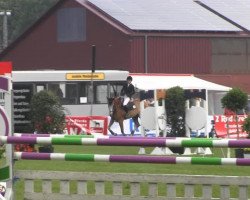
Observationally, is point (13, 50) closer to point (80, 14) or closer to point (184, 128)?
point (80, 14)

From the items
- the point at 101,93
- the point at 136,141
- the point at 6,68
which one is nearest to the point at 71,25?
the point at 101,93

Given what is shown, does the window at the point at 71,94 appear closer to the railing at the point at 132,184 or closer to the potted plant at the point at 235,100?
the potted plant at the point at 235,100

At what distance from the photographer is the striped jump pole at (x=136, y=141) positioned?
988 cm

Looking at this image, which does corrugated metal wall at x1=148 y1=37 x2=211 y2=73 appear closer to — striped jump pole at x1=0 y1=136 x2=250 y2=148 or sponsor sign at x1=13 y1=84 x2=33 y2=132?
sponsor sign at x1=13 y1=84 x2=33 y2=132

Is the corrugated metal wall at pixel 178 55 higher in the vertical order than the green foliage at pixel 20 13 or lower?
lower

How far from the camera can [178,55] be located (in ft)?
201

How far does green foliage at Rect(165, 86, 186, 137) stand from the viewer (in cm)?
2383

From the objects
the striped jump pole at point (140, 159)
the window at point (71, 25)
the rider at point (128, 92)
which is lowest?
the striped jump pole at point (140, 159)

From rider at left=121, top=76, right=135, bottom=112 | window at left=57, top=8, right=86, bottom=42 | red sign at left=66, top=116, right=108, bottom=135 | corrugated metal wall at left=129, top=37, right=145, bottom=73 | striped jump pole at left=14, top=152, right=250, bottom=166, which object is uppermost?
window at left=57, top=8, right=86, bottom=42

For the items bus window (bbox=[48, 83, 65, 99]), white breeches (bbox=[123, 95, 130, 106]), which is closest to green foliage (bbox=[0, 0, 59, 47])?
bus window (bbox=[48, 83, 65, 99])

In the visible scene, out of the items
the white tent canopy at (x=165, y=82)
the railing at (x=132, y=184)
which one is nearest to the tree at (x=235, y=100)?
the white tent canopy at (x=165, y=82)

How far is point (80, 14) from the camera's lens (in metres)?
62.3

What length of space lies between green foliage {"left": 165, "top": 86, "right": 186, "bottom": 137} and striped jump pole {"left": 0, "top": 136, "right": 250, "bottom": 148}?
1336cm

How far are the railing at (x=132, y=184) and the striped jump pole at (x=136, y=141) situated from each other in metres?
0.54
